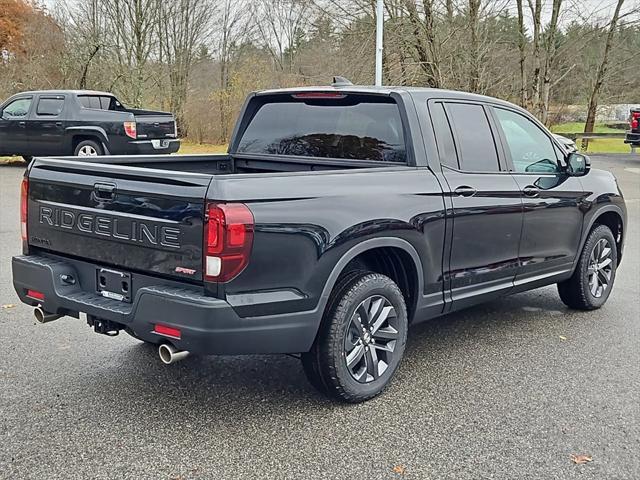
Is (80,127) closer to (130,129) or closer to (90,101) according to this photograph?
(90,101)

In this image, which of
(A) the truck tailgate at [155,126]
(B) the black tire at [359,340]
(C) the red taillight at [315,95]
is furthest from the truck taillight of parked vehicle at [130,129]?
(B) the black tire at [359,340]

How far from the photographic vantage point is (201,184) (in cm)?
337

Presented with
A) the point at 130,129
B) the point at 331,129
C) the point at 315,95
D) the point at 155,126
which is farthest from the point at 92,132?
the point at 331,129

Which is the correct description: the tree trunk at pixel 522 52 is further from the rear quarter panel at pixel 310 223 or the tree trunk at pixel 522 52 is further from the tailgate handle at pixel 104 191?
the tailgate handle at pixel 104 191

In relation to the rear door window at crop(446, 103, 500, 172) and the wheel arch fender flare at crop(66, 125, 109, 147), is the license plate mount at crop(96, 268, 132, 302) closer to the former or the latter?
the rear door window at crop(446, 103, 500, 172)

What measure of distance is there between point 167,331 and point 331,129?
6.73ft

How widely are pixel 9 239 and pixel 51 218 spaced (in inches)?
206

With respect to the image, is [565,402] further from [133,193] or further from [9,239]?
[9,239]

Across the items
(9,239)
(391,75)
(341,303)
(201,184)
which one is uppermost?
(391,75)

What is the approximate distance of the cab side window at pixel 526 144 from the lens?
5.29 metres

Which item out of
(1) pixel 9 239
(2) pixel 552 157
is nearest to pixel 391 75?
(1) pixel 9 239

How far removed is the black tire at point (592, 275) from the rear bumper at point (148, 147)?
11.5 meters

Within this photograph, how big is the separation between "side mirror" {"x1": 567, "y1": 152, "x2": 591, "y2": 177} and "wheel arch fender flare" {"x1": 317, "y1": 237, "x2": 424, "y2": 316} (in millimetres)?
2015

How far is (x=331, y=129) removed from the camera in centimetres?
485
